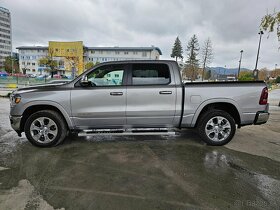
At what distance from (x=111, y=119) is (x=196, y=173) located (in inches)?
82.4

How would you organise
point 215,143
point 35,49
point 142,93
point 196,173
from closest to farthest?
point 196,173 < point 142,93 < point 215,143 < point 35,49

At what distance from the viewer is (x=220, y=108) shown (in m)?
4.58

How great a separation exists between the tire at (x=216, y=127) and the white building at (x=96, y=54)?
220 feet

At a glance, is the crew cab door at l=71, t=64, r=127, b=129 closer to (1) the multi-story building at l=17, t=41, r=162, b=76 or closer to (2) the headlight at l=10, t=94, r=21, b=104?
(2) the headlight at l=10, t=94, r=21, b=104

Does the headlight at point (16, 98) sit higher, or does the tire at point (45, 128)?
the headlight at point (16, 98)

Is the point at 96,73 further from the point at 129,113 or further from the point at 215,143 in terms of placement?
the point at 215,143

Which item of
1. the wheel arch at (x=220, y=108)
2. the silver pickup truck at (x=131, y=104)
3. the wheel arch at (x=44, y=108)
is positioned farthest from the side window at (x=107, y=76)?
the wheel arch at (x=220, y=108)

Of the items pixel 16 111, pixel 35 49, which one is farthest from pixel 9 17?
pixel 16 111

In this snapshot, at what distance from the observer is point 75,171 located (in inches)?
129

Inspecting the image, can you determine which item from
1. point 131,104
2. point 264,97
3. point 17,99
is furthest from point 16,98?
point 264,97

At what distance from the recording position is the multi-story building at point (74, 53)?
61.8 m

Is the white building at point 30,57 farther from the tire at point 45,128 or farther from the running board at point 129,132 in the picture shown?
the running board at point 129,132

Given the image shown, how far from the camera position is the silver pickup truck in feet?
13.5

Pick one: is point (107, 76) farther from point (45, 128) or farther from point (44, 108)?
point (45, 128)
